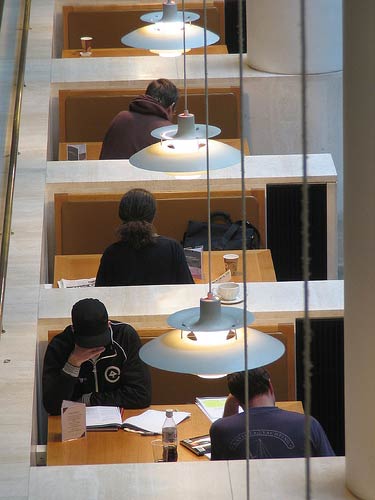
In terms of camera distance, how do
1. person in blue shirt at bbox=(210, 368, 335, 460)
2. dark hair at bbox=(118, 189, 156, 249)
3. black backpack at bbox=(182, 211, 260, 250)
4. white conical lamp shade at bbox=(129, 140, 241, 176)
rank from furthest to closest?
black backpack at bbox=(182, 211, 260, 250)
dark hair at bbox=(118, 189, 156, 249)
white conical lamp shade at bbox=(129, 140, 241, 176)
person in blue shirt at bbox=(210, 368, 335, 460)

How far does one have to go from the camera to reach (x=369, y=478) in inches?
178

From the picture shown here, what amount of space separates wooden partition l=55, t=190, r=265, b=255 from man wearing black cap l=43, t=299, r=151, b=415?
2220 mm

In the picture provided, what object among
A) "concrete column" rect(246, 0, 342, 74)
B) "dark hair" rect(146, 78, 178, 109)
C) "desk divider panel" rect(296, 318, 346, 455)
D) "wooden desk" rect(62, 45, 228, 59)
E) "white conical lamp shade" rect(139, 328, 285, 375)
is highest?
"concrete column" rect(246, 0, 342, 74)

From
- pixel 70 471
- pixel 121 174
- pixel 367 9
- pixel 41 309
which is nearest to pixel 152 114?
pixel 121 174

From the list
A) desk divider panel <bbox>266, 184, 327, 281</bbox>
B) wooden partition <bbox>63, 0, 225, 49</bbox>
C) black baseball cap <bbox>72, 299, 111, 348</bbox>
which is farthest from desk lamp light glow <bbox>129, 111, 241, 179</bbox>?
wooden partition <bbox>63, 0, 225, 49</bbox>

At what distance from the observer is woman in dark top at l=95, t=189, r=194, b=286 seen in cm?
705

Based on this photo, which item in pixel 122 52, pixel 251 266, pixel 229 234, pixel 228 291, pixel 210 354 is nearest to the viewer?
pixel 210 354

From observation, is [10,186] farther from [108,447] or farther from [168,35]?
[108,447]

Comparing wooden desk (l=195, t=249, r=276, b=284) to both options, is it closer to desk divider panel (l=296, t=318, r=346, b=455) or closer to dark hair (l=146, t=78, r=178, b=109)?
desk divider panel (l=296, t=318, r=346, b=455)

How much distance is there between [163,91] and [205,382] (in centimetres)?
263

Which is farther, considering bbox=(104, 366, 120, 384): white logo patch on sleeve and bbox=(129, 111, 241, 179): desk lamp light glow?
bbox=(104, 366, 120, 384): white logo patch on sleeve

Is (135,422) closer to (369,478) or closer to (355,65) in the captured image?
(369,478)

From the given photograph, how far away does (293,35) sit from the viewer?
941cm

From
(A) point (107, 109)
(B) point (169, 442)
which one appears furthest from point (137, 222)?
(A) point (107, 109)
